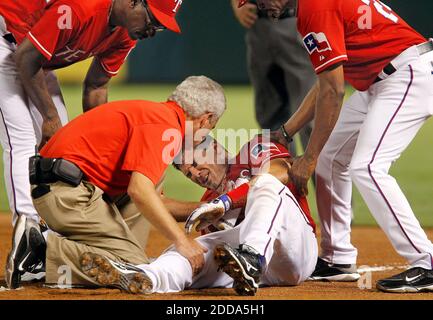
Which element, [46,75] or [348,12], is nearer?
[348,12]

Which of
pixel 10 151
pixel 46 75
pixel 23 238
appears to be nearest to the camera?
pixel 23 238

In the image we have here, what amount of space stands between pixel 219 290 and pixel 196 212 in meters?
0.40

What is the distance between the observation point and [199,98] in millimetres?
4699

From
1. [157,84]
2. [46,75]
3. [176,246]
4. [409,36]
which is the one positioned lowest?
[157,84]

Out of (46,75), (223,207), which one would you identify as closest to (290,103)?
(46,75)

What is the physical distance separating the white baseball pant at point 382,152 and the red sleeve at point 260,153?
0.31 metres

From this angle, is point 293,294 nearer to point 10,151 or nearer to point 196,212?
point 196,212

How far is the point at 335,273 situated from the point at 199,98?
1306mm

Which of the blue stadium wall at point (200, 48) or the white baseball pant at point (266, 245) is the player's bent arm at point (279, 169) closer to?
the white baseball pant at point (266, 245)

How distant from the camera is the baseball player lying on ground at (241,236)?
14.3ft

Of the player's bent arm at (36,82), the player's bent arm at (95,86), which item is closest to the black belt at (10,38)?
the player's bent arm at (36,82)

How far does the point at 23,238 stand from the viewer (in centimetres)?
480

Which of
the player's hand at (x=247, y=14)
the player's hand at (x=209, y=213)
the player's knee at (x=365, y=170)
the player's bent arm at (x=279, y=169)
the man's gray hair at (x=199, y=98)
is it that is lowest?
the player's hand at (x=209, y=213)

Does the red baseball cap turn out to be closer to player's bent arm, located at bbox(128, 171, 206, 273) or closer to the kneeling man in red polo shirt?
the kneeling man in red polo shirt
